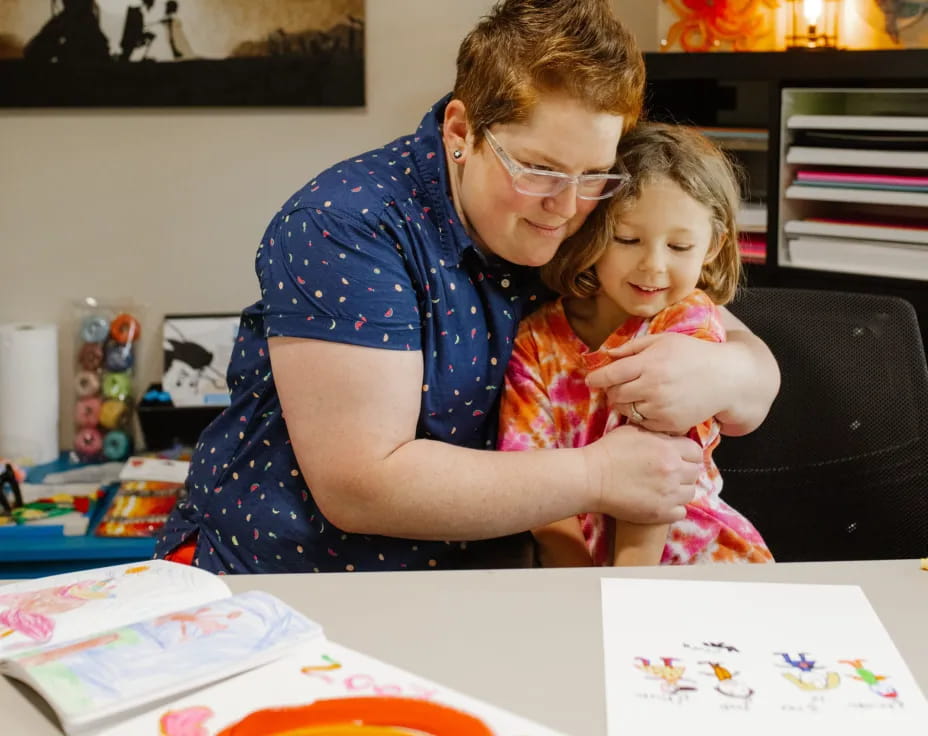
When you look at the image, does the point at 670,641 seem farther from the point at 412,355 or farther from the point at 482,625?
the point at 412,355

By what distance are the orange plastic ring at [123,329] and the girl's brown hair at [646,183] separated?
1540 millimetres

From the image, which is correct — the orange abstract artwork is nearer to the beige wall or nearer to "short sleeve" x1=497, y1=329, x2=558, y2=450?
the beige wall

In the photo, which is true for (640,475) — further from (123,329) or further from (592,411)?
(123,329)

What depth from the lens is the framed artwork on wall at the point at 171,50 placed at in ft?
8.82

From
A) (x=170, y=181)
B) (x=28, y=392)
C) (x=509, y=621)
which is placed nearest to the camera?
(x=509, y=621)

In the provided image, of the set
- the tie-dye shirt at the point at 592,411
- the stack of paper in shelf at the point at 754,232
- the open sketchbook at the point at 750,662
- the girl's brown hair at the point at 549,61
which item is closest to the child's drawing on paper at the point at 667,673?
the open sketchbook at the point at 750,662

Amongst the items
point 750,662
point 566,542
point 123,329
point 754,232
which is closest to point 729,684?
point 750,662

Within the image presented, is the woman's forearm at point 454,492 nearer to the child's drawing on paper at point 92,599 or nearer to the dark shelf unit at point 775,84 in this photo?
the child's drawing on paper at point 92,599

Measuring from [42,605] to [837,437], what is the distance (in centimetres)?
106

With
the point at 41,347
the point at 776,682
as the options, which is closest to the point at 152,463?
the point at 41,347

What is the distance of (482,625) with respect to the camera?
106 cm

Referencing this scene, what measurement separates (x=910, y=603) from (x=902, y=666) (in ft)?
0.50

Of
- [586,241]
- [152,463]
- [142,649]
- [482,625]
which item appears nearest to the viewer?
[142,649]

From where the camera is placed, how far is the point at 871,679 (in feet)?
3.15
